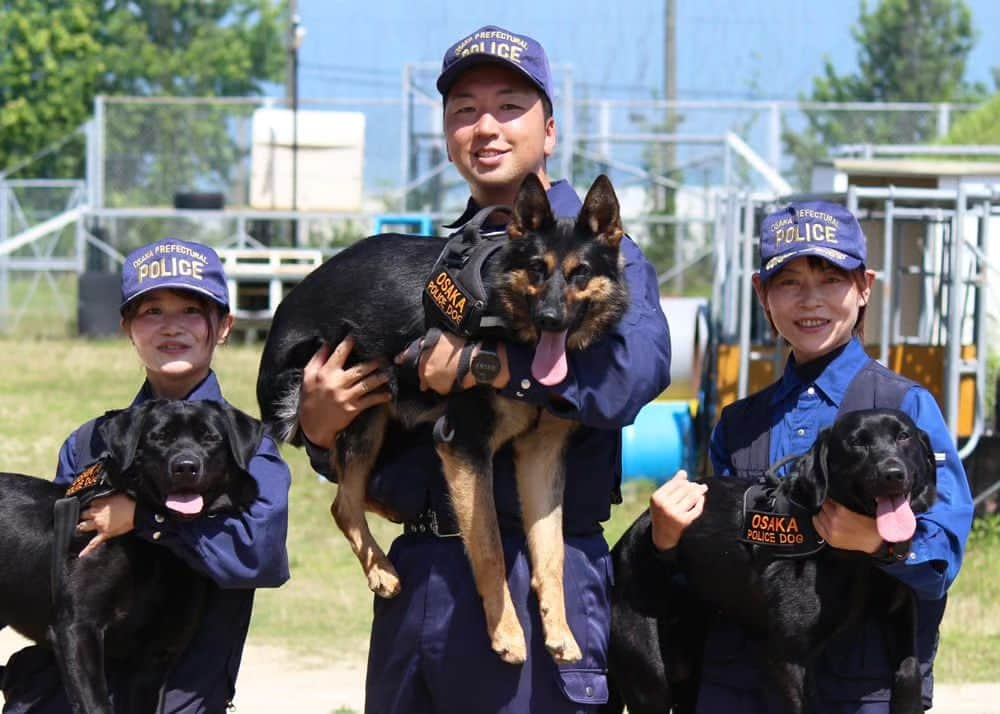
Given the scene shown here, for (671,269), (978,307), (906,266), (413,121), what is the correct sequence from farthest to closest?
(671,269) < (413,121) < (906,266) < (978,307)

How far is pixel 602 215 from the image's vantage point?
3332 millimetres

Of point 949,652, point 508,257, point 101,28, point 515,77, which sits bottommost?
point 949,652

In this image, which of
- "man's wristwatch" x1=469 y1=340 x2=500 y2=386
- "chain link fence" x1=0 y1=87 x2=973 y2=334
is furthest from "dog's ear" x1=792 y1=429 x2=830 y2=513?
"chain link fence" x1=0 y1=87 x2=973 y2=334

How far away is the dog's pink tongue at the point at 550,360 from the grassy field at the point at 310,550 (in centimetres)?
465

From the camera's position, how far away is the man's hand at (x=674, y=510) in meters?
3.55

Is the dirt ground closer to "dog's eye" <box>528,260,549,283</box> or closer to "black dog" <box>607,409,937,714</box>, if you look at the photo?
"black dog" <box>607,409,937,714</box>

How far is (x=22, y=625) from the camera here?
3.82 metres

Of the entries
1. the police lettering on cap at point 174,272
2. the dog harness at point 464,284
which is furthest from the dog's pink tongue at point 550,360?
the police lettering on cap at point 174,272

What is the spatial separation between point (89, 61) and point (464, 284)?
3571 centimetres

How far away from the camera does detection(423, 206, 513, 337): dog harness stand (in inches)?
129

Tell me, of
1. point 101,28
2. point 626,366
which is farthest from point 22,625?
point 101,28

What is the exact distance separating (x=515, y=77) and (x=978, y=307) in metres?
6.48

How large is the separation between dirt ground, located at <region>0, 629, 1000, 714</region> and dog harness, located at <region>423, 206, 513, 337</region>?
11.7 feet

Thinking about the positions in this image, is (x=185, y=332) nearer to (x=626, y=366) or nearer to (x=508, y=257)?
(x=508, y=257)
